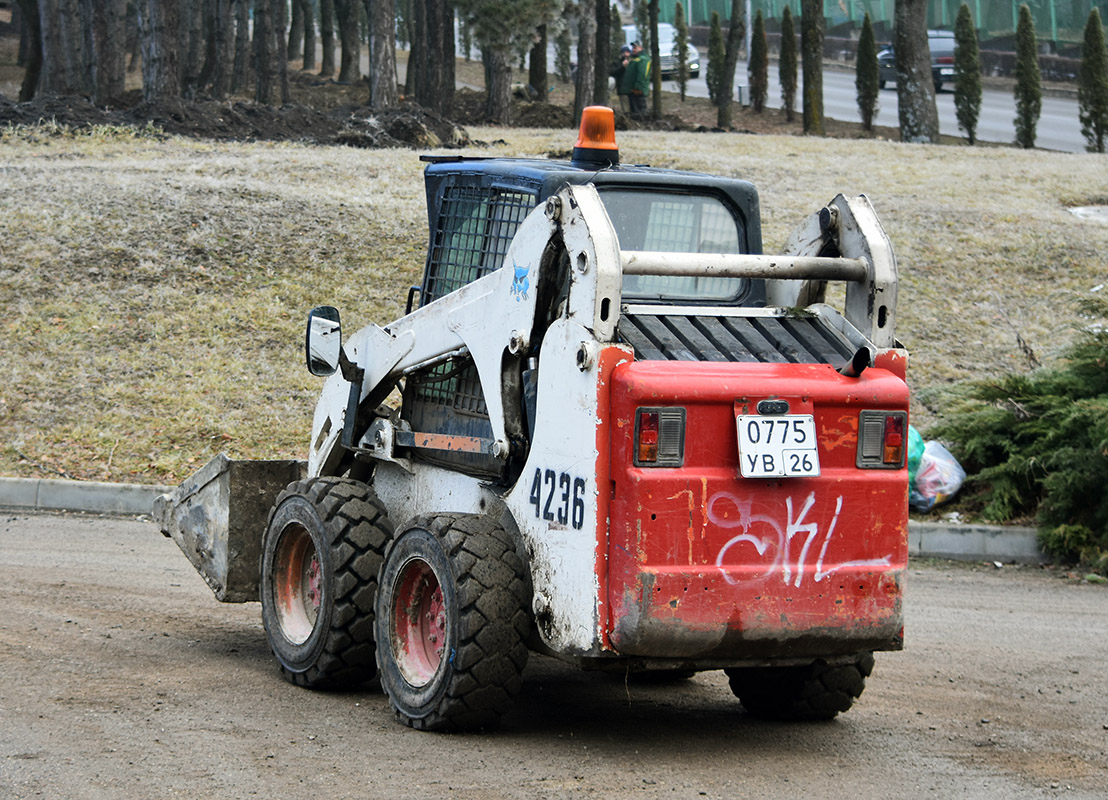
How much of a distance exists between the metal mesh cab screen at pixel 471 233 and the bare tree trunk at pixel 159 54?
23442 mm

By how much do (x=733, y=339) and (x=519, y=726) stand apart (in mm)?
1795

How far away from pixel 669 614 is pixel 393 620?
1339 mm

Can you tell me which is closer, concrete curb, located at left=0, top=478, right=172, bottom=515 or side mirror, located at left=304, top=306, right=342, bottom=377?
side mirror, located at left=304, top=306, right=342, bottom=377

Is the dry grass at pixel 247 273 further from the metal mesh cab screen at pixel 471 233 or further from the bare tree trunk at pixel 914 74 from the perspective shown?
the bare tree trunk at pixel 914 74

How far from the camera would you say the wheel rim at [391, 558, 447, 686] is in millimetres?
5859

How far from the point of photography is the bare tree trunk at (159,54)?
28969 mm

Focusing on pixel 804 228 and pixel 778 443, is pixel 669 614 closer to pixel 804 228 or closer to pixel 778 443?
pixel 778 443

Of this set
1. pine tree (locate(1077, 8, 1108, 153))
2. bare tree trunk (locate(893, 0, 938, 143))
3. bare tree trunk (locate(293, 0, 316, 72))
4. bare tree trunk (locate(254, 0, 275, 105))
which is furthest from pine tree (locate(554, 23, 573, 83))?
pine tree (locate(1077, 8, 1108, 153))

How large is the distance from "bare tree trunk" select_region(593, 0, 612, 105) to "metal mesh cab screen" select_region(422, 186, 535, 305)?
2942cm

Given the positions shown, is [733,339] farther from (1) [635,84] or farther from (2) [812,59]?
(1) [635,84]

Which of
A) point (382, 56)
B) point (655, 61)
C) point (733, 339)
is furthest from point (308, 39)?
point (733, 339)

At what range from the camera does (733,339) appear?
5766 millimetres

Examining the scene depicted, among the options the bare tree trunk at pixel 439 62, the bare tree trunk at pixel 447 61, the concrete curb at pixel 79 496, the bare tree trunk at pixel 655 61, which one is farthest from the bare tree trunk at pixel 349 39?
the concrete curb at pixel 79 496

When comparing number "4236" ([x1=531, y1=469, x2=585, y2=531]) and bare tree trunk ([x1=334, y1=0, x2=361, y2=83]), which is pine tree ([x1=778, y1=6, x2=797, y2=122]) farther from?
number "4236" ([x1=531, y1=469, x2=585, y2=531])
